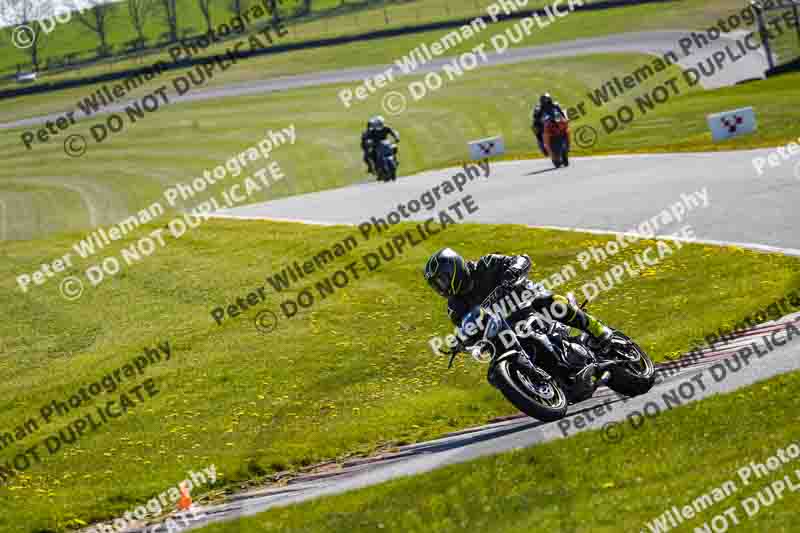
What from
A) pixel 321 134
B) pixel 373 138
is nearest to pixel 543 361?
pixel 373 138

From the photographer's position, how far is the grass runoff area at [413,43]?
7169 cm

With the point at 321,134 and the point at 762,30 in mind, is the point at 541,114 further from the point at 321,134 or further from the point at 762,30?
the point at 321,134

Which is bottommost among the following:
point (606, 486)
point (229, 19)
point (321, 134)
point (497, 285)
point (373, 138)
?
point (321, 134)

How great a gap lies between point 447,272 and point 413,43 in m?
70.7

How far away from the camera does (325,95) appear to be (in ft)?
229

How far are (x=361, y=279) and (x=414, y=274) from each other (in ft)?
3.52

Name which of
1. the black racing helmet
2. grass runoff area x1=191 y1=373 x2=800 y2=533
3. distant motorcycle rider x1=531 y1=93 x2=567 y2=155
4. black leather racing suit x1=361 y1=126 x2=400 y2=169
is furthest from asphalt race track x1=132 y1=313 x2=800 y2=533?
black leather racing suit x1=361 y1=126 x2=400 y2=169

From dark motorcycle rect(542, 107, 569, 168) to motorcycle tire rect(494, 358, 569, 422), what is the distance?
21788 millimetres

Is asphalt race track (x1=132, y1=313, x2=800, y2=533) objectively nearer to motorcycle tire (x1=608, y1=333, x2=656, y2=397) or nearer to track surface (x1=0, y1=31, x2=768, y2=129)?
motorcycle tire (x1=608, y1=333, x2=656, y2=397)

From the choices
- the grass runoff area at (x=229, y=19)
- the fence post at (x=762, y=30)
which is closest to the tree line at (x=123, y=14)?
the grass runoff area at (x=229, y=19)

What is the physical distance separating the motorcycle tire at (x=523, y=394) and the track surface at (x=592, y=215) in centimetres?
16

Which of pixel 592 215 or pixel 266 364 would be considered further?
pixel 592 215

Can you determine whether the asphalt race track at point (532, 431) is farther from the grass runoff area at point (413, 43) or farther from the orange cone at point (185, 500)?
the grass runoff area at point (413, 43)

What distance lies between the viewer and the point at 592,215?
21938mm
